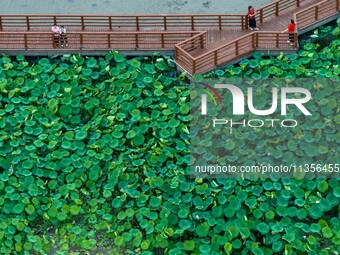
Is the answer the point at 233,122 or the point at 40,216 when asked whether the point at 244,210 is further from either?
the point at 40,216

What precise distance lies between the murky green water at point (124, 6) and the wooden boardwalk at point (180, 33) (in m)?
0.67

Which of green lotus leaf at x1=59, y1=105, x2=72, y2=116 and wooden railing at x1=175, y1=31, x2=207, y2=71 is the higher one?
wooden railing at x1=175, y1=31, x2=207, y2=71

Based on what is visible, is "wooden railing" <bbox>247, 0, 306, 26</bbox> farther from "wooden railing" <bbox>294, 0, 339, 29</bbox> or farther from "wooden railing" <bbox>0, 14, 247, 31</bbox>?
"wooden railing" <bbox>294, 0, 339, 29</bbox>

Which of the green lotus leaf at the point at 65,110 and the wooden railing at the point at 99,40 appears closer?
the green lotus leaf at the point at 65,110

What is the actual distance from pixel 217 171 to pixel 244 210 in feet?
4.67

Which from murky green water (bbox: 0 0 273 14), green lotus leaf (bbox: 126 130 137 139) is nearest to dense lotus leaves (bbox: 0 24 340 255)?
green lotus leaf (bbox: 126 130 137 139)

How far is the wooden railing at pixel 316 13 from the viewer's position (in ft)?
101

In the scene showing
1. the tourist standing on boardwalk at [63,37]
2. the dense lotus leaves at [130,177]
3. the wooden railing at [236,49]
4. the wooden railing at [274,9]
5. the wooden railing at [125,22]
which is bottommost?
the dense lotus leaves at [130,177]

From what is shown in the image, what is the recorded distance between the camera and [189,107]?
29.4m

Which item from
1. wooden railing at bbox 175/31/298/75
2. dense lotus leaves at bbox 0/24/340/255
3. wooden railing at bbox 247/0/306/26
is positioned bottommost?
dense lotus leaves at bbox 0/24/340/255

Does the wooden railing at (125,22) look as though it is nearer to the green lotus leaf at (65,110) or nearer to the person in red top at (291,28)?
the person in red top at (291,28)

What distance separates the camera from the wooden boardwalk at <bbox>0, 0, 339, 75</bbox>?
3020 cm

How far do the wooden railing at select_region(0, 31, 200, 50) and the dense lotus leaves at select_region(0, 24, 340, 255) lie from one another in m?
0.38

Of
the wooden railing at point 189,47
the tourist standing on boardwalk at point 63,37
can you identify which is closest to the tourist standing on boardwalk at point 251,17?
the wooden railing at point 189,47
